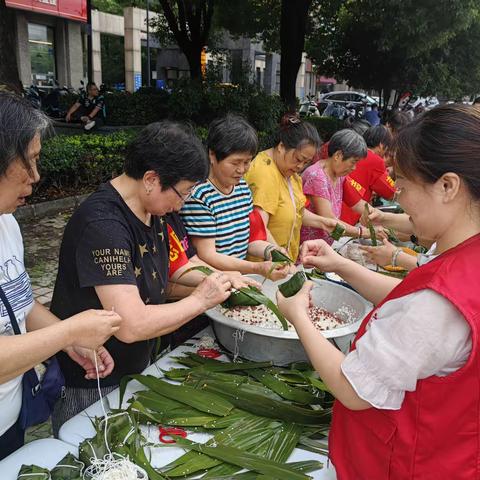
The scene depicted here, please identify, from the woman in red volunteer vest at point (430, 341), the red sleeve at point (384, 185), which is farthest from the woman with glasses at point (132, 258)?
the red sleeve at point (384, 185)

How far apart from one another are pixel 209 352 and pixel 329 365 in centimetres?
102

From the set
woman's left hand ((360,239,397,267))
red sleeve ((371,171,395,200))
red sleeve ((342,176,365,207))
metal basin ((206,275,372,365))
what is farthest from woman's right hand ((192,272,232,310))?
red sleeve ((371,171,395,200))

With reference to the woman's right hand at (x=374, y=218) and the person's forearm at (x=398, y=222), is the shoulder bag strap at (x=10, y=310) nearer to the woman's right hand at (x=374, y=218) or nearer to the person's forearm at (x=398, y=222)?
the woman's right hand at (x=374, y=218)

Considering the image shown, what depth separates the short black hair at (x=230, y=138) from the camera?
2.63 metres

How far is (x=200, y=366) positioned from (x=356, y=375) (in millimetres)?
994

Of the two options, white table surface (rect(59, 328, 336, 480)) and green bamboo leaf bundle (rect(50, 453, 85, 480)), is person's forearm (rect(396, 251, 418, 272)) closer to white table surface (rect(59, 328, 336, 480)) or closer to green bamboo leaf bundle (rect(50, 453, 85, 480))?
white table surface (rect(59, 328, 336, 480))

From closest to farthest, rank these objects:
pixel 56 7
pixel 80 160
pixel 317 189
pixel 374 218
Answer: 1. pixel 374 218
2. pixel 317 189
3. pixel 80 160
4. pixel 56 7

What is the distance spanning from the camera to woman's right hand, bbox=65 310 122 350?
55.6 inches

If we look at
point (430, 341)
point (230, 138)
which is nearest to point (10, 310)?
point (430, 341)

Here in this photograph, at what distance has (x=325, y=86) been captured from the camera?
4831 cm

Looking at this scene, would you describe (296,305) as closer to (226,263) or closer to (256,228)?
(226,263)

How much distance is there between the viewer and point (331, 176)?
13.4ft

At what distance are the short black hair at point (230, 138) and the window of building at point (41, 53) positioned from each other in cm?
2036

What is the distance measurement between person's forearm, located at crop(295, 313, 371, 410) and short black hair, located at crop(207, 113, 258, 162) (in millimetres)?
1445
